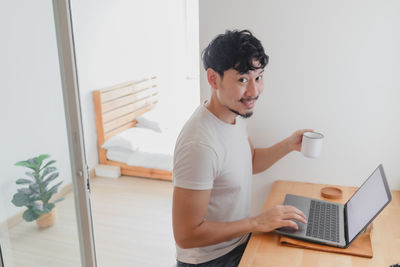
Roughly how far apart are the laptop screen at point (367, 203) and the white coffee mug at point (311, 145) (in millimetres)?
234

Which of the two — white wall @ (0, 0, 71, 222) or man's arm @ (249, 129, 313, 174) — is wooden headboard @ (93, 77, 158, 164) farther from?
man's arm @ (249, 129, 313, 174)

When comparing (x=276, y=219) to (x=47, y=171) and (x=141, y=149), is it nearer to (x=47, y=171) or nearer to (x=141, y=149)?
(x=47, y=171)

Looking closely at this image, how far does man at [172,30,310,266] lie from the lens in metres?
1.36

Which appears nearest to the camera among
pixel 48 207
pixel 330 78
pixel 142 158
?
pixel 330 78

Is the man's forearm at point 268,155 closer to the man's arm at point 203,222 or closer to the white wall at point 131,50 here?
the man's arm at point 203,222

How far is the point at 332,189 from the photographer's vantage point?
5.71ft

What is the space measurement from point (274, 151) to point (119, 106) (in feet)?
10.1

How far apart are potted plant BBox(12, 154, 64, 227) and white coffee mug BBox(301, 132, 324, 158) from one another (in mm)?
1265

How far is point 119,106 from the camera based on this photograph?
4.53 meters

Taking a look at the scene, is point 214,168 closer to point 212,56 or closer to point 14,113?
point 212,56

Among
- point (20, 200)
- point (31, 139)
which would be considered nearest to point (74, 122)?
point (31, 139)

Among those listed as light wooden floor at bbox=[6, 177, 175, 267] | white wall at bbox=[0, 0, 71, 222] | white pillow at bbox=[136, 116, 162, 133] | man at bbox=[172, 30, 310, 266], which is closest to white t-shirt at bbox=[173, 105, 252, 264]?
man at bbox=[172, 30, 310, 266]

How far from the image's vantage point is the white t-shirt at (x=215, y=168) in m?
1.36

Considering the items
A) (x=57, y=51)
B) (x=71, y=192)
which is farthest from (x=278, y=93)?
(x=71, y=192)
